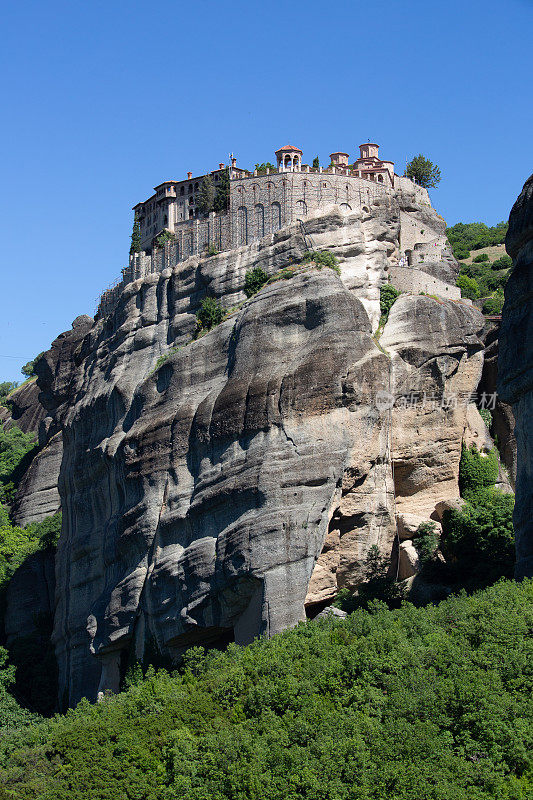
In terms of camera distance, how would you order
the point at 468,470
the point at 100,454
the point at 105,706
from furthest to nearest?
the point at 100,454 → the point at 468,470 → the point at 105,706

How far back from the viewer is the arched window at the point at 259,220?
2552 inches

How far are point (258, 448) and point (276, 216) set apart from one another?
15.2m

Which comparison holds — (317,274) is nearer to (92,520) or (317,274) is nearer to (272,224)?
(272,224)

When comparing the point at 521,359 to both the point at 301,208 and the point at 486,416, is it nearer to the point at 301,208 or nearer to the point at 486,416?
the point at 486,416

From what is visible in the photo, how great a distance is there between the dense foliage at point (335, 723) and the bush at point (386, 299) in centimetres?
1468

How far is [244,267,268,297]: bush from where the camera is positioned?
6053 cm

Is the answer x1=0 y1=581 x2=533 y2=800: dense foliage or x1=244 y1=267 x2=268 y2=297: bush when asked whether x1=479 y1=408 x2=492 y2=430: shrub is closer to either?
x1=244 y1=267 x2=268 y2=297: bush

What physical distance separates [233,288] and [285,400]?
10.0m

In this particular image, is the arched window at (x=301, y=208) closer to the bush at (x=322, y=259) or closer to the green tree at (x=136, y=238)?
the bush at (x=322, y=259)

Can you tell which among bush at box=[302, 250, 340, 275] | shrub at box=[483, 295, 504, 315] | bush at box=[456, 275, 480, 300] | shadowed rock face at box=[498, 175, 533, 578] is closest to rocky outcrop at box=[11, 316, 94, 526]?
bush at box=[456, 275, 480, 300]

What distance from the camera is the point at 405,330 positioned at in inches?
2249

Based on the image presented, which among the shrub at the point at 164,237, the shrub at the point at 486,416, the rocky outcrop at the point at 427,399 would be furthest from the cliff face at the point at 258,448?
the shrub at the point at 164,237

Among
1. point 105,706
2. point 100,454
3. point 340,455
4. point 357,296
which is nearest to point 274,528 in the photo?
point 340,455

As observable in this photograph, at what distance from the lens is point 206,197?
2731 inches
